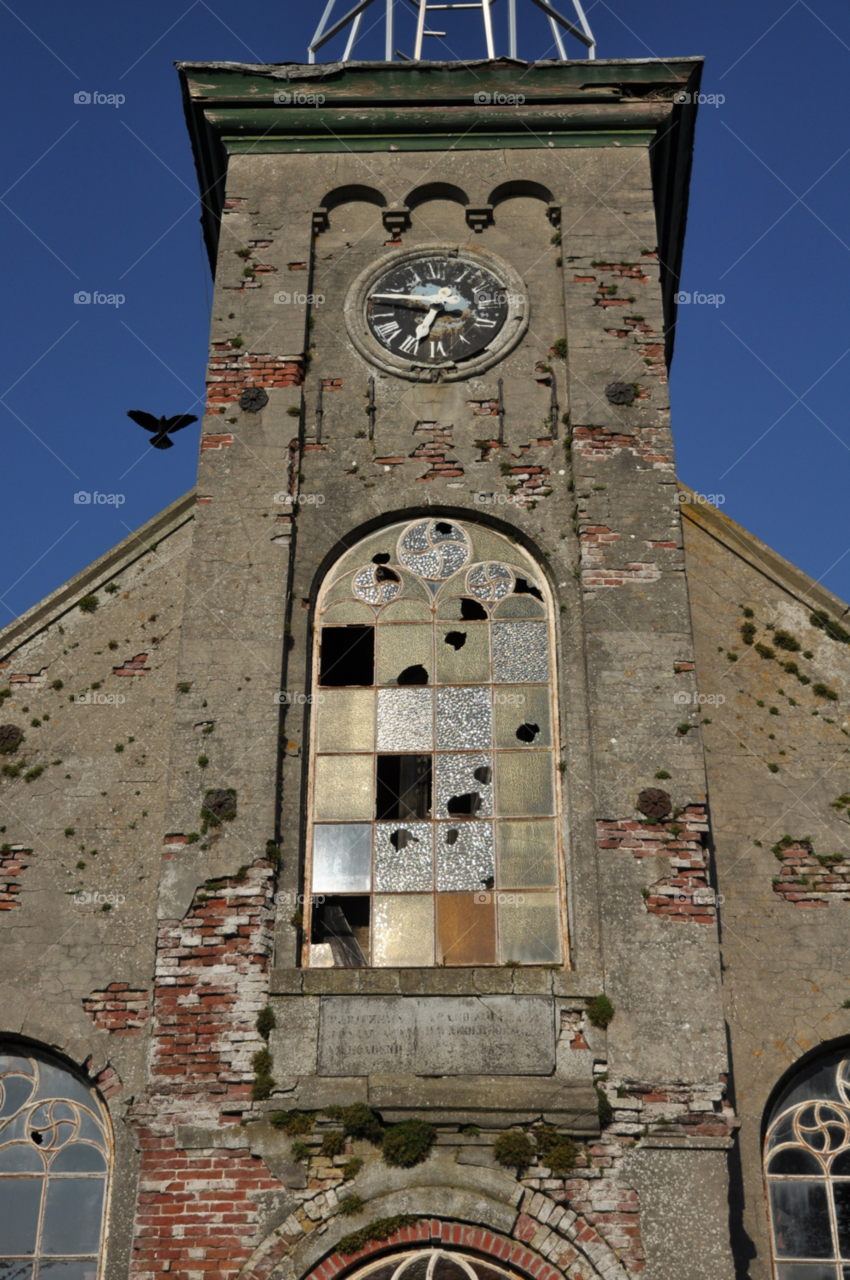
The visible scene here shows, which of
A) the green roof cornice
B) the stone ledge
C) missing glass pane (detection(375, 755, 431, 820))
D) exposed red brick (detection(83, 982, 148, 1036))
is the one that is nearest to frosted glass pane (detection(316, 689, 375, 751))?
missing glass pane (detection(375, 755, 431, 820))

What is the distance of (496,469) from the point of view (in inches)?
503

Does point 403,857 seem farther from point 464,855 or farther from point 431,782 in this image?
point 431,782

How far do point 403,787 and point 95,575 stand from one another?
12.2 feet

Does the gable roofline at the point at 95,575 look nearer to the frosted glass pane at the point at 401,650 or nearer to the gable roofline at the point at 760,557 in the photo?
the frosted glass pane at the point at 401,650

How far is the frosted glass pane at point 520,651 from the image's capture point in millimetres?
11969

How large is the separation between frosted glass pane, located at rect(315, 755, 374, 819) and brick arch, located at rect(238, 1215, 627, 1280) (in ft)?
10.4

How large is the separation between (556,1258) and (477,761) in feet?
12.4

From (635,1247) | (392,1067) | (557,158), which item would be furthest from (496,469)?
(635,1247)

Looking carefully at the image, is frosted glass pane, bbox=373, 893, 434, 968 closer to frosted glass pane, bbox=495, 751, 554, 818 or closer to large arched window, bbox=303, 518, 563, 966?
large arched window, bbox=303, 518, 563, 966

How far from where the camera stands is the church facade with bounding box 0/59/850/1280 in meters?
9.94

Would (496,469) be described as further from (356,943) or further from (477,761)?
(356,943)

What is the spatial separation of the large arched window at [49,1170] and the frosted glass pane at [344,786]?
2.85 metres

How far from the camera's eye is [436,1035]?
1020cm

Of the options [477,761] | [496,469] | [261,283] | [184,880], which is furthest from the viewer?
[261,283]
